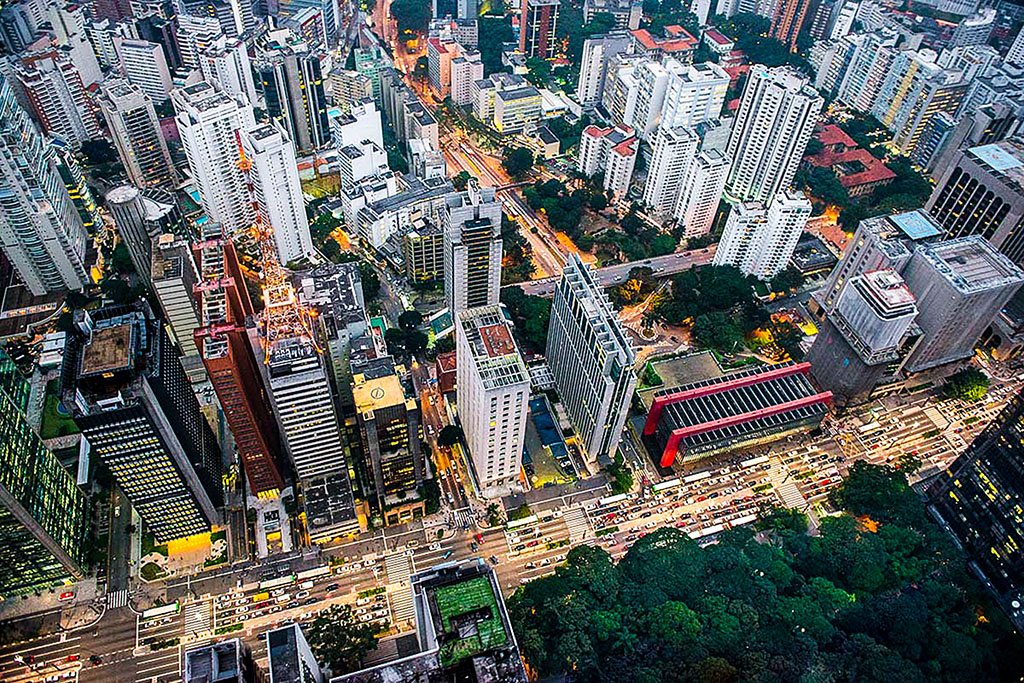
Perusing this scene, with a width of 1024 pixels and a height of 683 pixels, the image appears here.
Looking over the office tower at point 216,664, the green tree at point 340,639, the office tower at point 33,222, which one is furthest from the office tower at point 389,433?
the office tower at point 33,222

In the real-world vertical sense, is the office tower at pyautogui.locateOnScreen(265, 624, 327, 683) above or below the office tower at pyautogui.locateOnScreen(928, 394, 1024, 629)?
above

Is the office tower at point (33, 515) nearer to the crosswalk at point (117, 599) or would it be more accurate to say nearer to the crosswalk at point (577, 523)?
the crosswalk at point (117, 599)

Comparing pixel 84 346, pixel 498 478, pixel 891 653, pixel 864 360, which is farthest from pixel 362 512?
pixel 864 360

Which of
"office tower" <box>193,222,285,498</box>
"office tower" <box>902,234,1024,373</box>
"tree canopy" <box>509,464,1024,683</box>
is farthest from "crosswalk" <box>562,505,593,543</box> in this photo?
"office tower" <box>902,234,1024,373</box>

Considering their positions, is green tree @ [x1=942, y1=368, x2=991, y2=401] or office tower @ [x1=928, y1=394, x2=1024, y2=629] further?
green tree @ [x1=942, y1=368, x2=991, y2=401]

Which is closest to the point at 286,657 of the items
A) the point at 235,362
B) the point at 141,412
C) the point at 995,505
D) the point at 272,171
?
the point at 141,412

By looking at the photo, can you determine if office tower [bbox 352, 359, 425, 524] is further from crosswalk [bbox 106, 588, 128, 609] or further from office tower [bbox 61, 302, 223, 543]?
crosswalk [bbox 106, 588, 128, 609]
